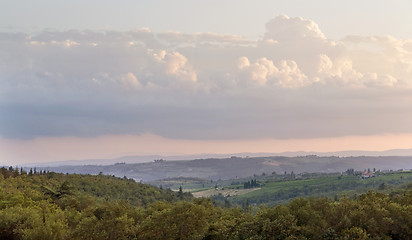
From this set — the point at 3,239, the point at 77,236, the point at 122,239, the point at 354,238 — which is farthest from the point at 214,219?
the point at 3,239

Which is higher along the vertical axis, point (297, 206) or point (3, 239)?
point (297, 206)

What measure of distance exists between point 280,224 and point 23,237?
54.1 meters

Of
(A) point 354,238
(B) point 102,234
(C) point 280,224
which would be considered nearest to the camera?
(A) point 354,238

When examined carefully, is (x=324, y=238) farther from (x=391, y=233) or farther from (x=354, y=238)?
(x=391, y=233)

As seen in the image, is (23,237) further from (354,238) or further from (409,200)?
(409,200)

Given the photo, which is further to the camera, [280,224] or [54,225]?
[54,225]

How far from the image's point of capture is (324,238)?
80.9m

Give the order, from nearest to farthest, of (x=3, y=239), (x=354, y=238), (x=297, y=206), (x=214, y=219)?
(x=354, y=238), (x=297, y=206), (x=3, y=239), (x=214, y=219)

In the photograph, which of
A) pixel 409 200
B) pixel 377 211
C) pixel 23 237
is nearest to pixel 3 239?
pixel 23 237

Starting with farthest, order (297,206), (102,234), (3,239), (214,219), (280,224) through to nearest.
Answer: (214,219), (3,239), (102,234), (297,206), (280,224)

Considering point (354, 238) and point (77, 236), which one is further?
point (77, 236)

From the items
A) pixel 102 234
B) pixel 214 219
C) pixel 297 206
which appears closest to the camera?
pixel 297 206

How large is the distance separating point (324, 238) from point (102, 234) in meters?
46.9

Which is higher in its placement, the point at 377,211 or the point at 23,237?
the point at 377,211
